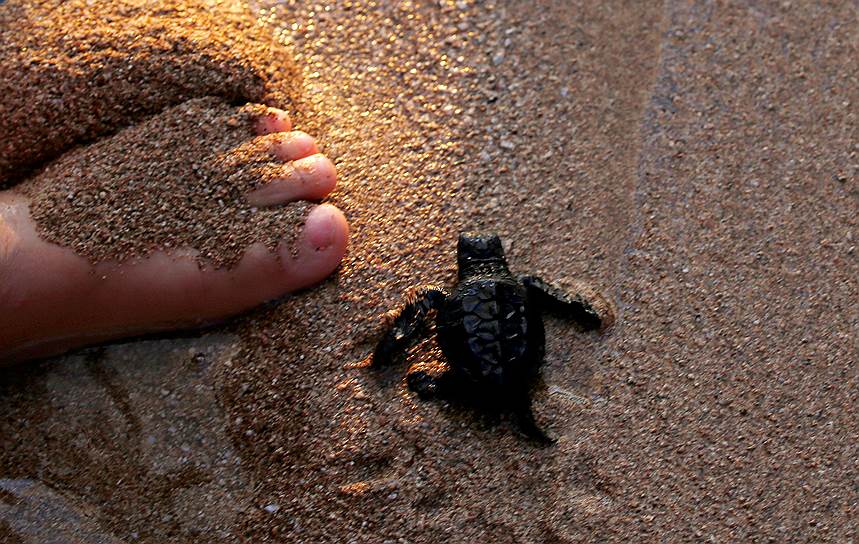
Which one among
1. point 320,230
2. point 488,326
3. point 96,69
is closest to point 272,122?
point 320,230

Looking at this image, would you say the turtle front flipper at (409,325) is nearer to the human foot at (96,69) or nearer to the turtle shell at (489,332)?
the turtle shell at (489,332)

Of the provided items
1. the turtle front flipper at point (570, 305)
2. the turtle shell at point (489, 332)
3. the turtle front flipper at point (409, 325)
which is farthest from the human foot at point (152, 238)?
the turtle front flipper at point (570, 305)

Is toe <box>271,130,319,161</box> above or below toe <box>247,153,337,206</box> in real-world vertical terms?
above

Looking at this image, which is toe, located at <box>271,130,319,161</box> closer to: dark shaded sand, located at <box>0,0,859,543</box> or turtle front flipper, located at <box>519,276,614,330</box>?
dark shaded sand, located at <box>0,0,859,543</box>

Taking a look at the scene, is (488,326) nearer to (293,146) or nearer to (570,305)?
(570,305)

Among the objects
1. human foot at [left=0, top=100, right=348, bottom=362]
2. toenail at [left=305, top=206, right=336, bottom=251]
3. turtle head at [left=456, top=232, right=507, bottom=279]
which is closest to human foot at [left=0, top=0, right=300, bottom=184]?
human foot at [left=0, top=100, right=348, bottom=362]

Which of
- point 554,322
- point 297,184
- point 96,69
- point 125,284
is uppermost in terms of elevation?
point 96,69
